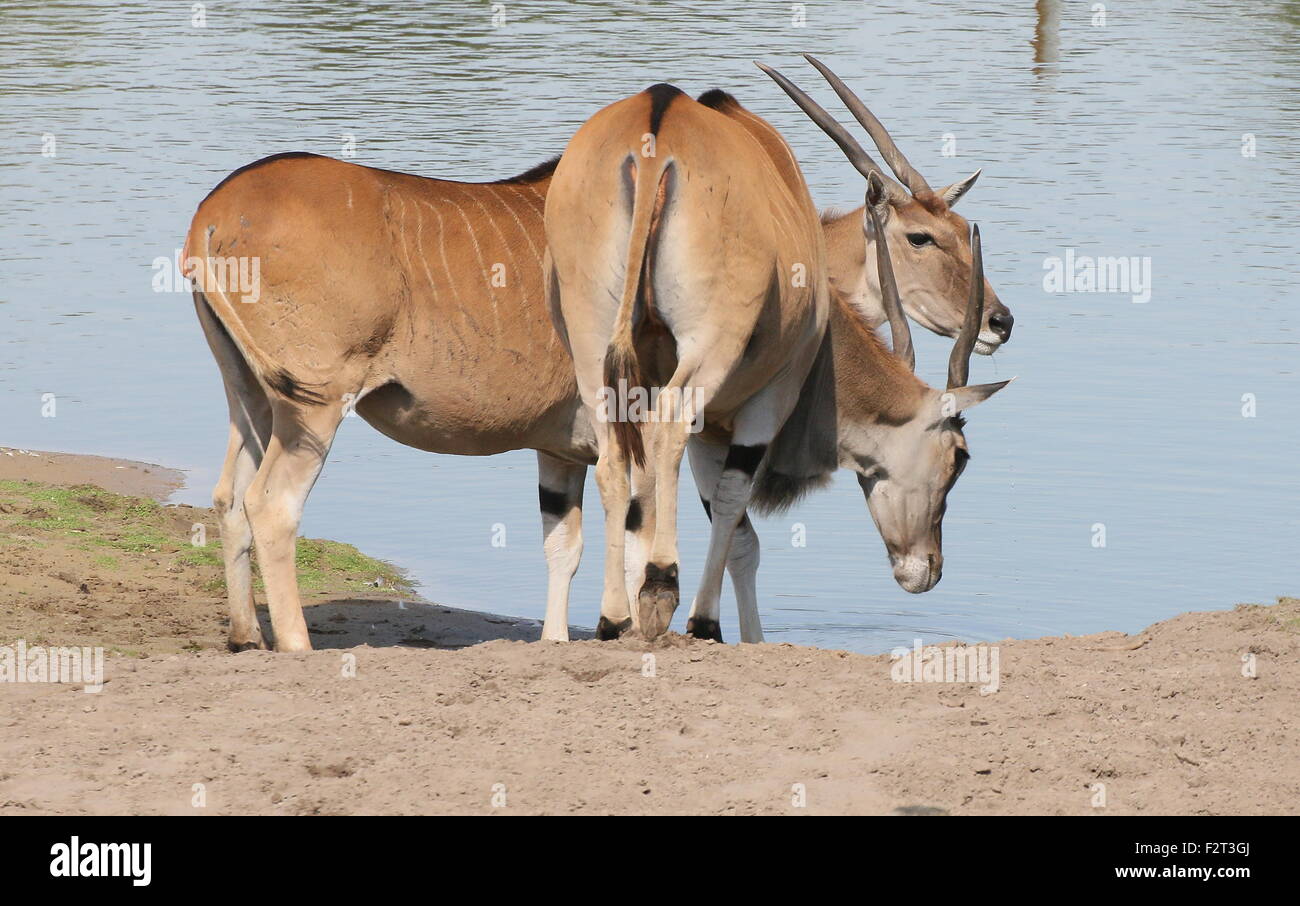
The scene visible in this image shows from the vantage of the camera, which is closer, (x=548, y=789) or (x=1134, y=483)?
(x=548, y=789)

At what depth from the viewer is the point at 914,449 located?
6.86 metres

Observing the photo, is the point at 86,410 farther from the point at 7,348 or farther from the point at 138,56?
the point at 138,56

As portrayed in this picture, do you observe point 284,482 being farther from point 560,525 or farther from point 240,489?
point 560,525

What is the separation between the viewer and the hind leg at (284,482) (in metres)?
5.99

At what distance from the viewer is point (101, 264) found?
13836 millimetres

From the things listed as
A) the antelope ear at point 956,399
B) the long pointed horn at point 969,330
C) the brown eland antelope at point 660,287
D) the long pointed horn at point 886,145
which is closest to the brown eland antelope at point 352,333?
the brown eland antelope at point 660,287

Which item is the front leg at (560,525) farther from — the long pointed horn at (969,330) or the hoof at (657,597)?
the long pointed horn at (969,330)

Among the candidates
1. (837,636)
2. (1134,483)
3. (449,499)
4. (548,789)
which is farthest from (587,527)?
(548,789)

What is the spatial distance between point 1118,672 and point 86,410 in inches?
276

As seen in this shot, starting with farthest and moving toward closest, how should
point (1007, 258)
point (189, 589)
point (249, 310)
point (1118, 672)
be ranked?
point (1007, 258) < point (189, 589) < point (249, 310) < point (1118, 672)

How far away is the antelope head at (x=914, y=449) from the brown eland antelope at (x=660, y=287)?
1.02 meters

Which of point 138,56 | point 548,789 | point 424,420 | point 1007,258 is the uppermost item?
point 138,56

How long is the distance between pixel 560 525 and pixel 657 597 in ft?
4.46

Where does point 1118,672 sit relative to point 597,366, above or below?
below
